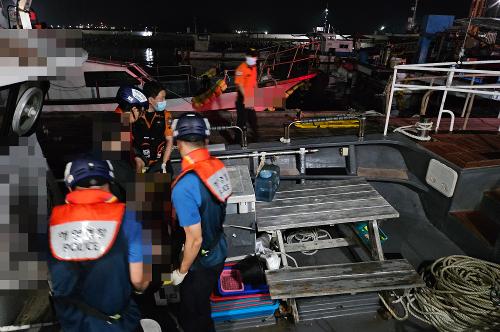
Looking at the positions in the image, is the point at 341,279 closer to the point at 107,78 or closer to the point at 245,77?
the point at 245,77

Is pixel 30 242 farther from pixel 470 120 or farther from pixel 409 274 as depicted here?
pixel 470 120

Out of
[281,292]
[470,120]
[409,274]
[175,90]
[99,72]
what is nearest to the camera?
[281,292]

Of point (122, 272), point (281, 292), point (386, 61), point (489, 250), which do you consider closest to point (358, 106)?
point (386, 61)

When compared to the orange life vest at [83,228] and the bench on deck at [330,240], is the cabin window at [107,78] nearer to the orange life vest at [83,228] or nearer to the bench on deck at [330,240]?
the bench on deck at [330,240]

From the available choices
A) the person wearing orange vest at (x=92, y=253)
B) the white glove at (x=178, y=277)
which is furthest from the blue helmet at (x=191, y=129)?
the white glove at (x=178, y=277)

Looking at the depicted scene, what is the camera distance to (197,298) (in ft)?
10.1

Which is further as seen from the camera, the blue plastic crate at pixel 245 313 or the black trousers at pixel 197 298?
the blue plastic crate at pixel 245 313

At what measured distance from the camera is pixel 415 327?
3744mm

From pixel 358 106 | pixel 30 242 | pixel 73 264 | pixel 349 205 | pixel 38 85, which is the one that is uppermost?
pixel 38 85

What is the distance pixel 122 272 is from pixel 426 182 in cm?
523

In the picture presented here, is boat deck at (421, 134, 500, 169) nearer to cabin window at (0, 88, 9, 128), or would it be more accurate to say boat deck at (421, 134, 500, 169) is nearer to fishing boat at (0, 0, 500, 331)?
fishing boat at (0, 0, 500, 331)

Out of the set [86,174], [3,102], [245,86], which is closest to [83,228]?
[86,174]

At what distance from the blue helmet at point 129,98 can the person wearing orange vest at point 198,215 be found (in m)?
1.92

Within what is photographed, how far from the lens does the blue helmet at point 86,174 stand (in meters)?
2.02
